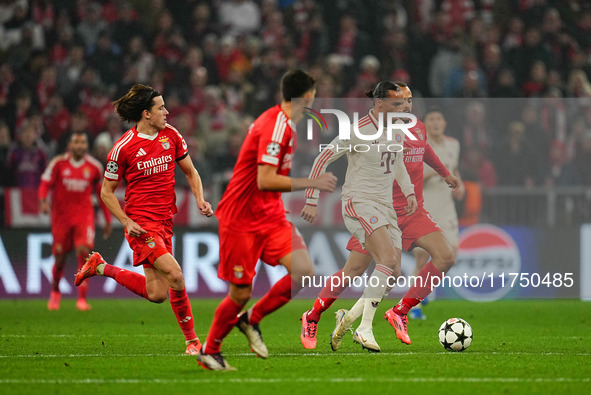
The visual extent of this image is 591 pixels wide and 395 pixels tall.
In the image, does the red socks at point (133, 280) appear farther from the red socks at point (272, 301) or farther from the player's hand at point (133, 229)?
the red socks at point (272, 301)

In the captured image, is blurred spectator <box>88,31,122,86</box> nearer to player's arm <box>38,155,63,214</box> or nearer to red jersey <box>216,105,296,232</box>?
player's arm <box>38,155,63,214</box>

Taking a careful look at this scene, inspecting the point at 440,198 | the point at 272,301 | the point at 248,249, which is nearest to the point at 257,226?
the point at 248,249

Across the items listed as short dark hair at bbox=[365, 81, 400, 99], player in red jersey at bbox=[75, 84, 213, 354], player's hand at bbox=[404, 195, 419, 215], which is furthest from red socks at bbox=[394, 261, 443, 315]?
player in red jersey at bbox=[75, 84, 213, 354]

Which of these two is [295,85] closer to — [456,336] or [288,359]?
[288,359]

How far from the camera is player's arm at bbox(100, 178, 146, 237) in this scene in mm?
8492

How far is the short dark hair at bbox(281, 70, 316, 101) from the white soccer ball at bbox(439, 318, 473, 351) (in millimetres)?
3050

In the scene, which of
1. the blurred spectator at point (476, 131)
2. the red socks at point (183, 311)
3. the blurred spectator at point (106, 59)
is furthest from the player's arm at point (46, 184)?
the blurred spectator at point (476, 131)

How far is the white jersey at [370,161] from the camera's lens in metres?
9.27

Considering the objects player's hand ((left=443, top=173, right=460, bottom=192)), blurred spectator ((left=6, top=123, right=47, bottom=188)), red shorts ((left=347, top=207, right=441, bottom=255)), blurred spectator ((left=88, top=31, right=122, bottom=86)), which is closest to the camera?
red shorts ((left=347, top=207, right=441, bottom=255))

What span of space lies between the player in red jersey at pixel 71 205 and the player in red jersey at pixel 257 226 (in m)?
7.08

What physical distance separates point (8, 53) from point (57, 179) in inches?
200

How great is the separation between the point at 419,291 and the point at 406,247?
2.04 ft

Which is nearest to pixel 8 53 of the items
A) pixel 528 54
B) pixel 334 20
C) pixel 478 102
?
pixel 334 20

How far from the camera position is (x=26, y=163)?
1600cm
